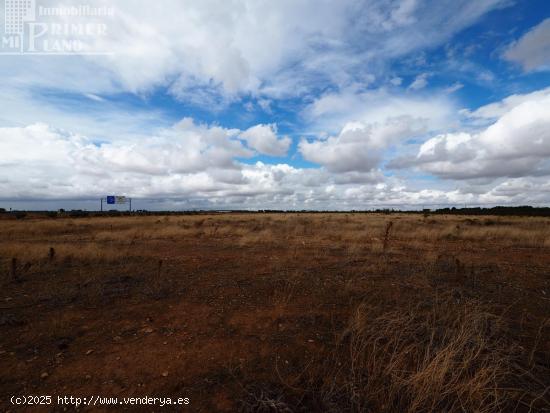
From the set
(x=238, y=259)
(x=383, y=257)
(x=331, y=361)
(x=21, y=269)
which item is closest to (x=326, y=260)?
(x=383, y=257)

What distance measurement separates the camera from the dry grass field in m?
3.43

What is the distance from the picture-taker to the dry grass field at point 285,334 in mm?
3434

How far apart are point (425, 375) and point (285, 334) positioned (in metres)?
2.18

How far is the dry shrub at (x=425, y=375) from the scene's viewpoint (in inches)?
127

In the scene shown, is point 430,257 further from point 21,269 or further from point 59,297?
point 21,269

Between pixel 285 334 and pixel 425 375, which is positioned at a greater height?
pixel 425 375

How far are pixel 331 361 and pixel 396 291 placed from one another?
3.54 meters

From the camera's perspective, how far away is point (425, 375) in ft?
11.0

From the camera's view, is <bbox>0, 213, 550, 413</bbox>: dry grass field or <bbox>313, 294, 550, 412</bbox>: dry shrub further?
<bbox>0, 213, 550, 413</bbox>: dry grass field

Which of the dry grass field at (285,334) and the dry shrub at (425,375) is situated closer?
the dry shrub at (425,375)

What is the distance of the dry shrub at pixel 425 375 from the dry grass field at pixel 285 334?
2 centimetres

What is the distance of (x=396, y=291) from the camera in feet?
23.0

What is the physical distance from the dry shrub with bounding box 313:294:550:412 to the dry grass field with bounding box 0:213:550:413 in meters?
0.02

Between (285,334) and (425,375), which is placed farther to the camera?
(285,334)
